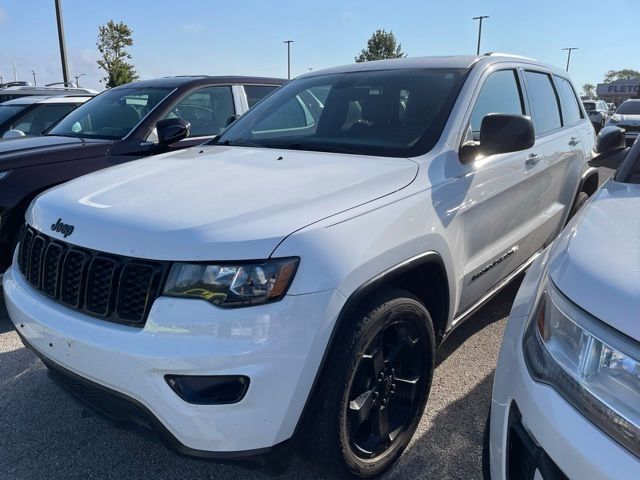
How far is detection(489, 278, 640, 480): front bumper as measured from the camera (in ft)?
3.78

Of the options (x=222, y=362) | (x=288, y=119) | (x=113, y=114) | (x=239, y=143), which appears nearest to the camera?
(x=222, y=362)

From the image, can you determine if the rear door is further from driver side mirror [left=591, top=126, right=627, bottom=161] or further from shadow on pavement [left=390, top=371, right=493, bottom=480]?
shadow on pavement [left=390, top=371, right=493, bottom=480]

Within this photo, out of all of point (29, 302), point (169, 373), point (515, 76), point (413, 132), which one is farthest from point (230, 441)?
point (515, 76)

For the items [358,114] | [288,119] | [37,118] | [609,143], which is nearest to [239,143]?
[288,119]

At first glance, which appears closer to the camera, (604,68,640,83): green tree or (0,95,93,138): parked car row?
(0,95,93,138): parked car row

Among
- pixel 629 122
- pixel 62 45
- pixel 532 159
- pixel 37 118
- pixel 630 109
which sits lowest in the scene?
pixel 629 122

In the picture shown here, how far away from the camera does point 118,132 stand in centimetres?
477

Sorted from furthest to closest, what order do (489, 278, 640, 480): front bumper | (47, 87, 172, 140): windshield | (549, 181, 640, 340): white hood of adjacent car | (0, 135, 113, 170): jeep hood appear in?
1. (47, 87, 172, 140): windshield
2. (0, 135, 113, 170): jeep hood
3. (549, 181, 640, 340): white hood of adjacent car
4. (489, 278, 640, 480): front bumper

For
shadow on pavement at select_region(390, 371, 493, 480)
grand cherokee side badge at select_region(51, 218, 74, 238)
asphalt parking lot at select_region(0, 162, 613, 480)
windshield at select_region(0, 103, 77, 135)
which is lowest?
asphalt parking lot at select_region(0, 162, 613, 480)

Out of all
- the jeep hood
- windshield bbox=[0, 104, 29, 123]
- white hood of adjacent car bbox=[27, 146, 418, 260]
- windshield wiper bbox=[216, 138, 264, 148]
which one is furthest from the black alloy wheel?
windshield bbox=[0, 104, 29, 123]

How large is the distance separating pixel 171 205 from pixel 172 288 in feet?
1.38

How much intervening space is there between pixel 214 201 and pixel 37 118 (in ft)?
20.2

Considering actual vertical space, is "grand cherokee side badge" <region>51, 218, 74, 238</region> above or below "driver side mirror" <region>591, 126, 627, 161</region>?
below

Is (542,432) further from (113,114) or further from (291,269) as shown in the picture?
(113,114)
